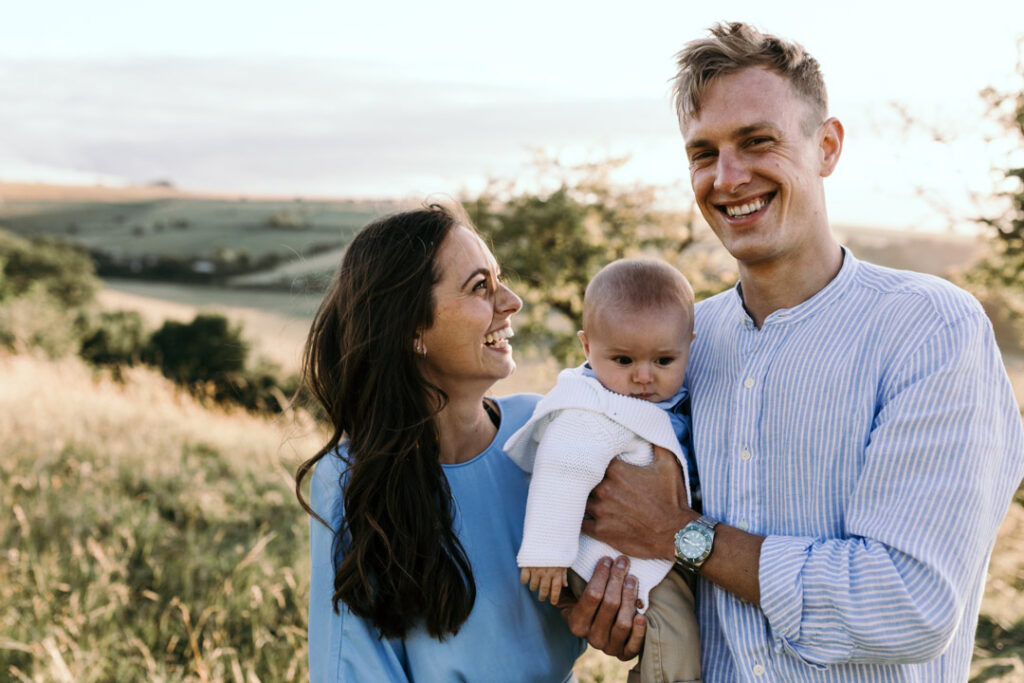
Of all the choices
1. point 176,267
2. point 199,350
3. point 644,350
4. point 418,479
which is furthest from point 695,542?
point 176,267

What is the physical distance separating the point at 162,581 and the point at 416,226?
4.35m

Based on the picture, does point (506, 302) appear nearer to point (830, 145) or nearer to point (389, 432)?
point (389, 432)

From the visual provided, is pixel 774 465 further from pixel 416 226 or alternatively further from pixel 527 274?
pixel 527 274

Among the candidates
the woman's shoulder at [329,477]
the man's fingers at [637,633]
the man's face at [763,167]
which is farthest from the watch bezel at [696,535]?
the woman's shoulder at [329,477]

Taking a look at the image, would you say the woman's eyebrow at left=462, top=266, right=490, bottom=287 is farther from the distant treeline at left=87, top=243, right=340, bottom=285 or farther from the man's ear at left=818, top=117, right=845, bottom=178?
the distant treeline at left=87, top=243, right=340, bottom=285

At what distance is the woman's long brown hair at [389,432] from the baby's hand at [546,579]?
19 cm

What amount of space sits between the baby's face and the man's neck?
0.90 feet

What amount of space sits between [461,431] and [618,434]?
2.00ft

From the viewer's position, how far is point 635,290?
107 inches

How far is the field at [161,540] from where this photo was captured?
15.7ft

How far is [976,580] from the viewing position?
88.5 inches

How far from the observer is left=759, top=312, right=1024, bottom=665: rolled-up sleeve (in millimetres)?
2031

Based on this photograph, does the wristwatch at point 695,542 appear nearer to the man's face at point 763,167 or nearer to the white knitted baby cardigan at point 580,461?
the white knitted baby cardigan at point 580,461

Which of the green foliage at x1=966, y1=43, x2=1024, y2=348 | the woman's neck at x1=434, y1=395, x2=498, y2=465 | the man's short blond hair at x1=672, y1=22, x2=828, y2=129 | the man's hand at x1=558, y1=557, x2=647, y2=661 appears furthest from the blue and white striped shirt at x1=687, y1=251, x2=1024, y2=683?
the green foliage at x1=966, y1=43, x2=1024, y2=348
